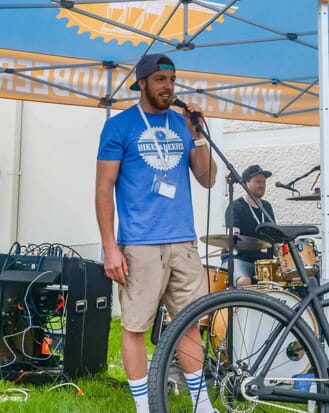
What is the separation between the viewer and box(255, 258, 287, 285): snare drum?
15.7ft

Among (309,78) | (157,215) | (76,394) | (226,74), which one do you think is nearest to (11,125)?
(226,74)

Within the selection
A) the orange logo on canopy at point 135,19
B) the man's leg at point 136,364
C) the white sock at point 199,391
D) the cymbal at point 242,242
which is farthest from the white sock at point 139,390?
the orange logo on canopy at point 135,19

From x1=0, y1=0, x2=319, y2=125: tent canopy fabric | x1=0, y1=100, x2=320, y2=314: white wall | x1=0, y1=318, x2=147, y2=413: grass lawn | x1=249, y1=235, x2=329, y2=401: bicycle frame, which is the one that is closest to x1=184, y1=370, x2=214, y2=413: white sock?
x1=249, y1=235, x2=329, y2=401: bicycle frame

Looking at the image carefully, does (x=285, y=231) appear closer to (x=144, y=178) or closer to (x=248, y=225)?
(x=144, y=178)

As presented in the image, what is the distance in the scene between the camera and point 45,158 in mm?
9148

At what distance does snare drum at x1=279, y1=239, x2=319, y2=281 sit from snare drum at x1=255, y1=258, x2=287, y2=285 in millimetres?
65

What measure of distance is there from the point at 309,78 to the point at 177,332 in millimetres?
4214

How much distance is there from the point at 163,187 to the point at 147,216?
0.15 meters

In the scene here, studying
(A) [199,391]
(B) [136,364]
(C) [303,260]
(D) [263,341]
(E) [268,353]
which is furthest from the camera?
(C) [303,260]

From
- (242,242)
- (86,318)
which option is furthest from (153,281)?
(242,242)

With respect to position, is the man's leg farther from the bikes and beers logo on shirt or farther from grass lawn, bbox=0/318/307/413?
the bikes and beers logo on shirt

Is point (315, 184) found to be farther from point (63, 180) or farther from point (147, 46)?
point (63, 180)

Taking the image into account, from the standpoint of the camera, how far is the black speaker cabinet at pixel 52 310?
4.03 metres

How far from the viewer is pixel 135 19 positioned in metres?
4.93
